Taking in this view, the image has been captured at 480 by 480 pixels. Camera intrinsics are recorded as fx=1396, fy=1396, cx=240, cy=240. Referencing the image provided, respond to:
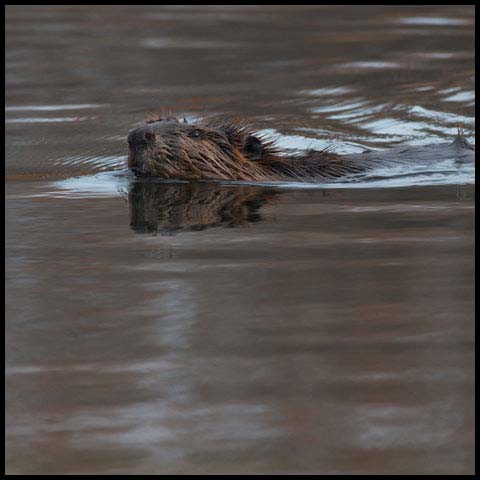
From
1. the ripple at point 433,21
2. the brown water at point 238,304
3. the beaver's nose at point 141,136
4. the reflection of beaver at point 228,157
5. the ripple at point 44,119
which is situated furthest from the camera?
the ripple at point 433,21

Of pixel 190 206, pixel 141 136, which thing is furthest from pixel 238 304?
pixel 141 136

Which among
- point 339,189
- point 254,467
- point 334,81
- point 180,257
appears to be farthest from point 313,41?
point 254,467

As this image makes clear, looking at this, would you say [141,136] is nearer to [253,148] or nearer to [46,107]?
[253,148]

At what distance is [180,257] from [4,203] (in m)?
1.60

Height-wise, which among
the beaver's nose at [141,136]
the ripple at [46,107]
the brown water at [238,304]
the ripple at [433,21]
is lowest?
the brown water at [238,304]

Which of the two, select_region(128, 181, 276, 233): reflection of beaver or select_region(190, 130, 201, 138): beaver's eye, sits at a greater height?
select_region(190, 130, 201, 138): beaver's eye

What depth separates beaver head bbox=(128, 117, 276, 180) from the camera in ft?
22.9

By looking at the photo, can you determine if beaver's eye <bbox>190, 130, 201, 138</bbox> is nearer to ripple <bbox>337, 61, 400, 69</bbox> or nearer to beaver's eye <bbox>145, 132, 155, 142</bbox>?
beaver's eye <bbox>145, 132, 155, 142</bbox>

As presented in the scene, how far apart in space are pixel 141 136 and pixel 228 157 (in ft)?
1.91

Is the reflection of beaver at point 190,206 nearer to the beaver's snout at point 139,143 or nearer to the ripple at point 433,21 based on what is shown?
the beaver's snout at point 139,143

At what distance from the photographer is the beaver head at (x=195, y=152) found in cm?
699

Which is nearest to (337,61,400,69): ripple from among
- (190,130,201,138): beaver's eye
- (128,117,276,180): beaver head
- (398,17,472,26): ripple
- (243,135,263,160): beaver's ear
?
(398,17,472,26): ripple

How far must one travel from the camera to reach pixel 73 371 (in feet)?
13.3

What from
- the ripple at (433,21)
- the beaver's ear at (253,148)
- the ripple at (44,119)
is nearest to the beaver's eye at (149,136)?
the beaver's ear at (253,148)
